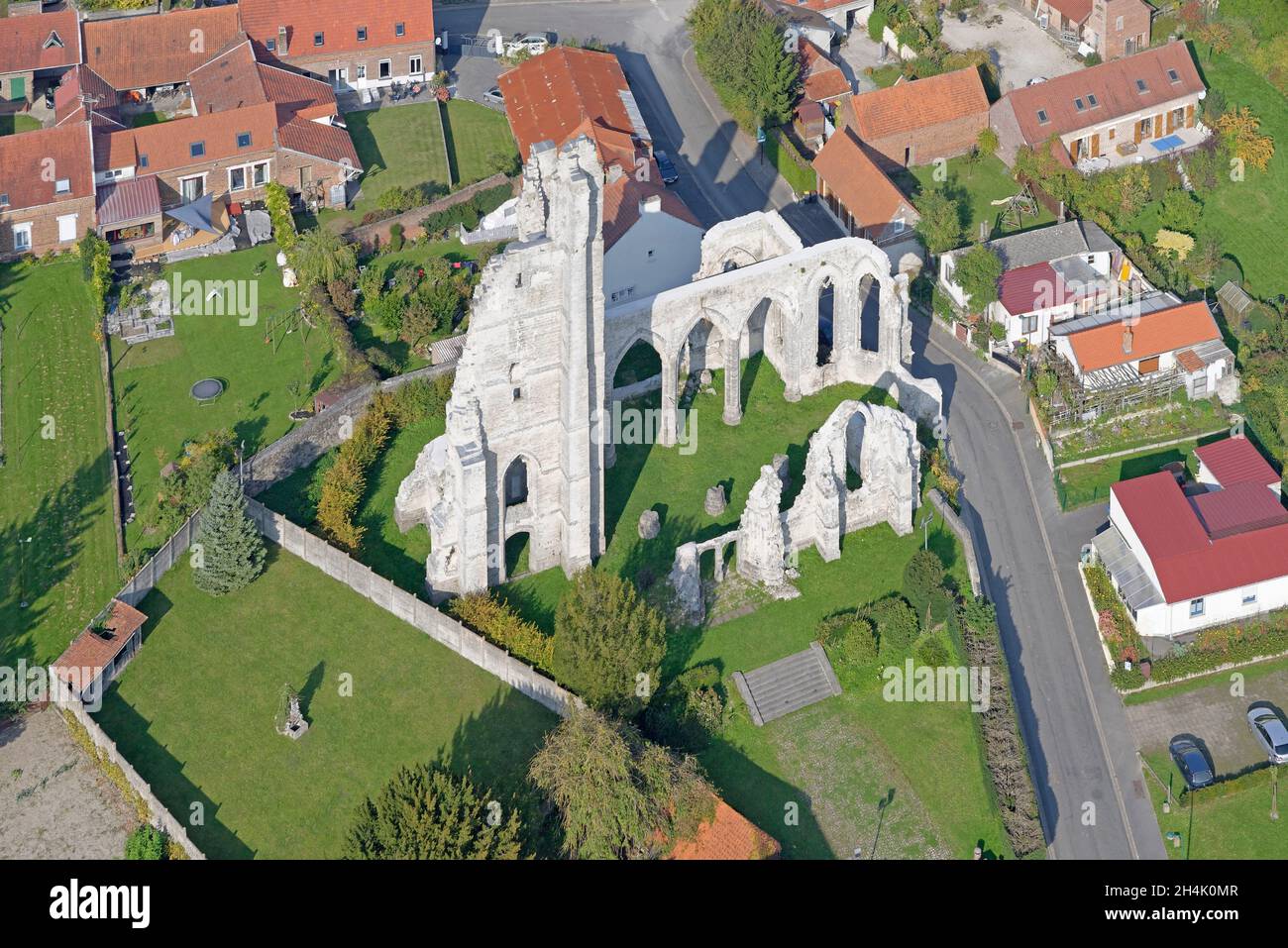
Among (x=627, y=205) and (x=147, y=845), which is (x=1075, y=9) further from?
(x=147, y=845)

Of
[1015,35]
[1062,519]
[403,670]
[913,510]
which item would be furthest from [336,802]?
[1015,35]

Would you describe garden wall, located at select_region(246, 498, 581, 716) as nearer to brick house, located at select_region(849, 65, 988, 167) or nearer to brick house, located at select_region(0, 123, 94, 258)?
brick house, located at select_region(0, 123, 94, 258)

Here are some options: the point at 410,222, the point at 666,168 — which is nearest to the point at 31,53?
the point at 410,222

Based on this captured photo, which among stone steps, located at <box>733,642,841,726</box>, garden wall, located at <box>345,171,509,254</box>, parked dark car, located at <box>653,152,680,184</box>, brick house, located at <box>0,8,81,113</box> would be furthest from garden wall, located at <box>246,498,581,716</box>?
brick house, located at <box>0,8,81,113</box>

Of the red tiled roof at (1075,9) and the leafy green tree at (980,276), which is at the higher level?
the red tiled roof at (1075,9)

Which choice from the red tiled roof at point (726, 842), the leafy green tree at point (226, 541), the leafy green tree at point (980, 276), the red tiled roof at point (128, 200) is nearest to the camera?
the red tiled roof at point (726, 842)

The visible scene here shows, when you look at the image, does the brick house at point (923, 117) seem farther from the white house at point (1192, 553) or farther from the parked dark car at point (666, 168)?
the white house at point (1192, 553)

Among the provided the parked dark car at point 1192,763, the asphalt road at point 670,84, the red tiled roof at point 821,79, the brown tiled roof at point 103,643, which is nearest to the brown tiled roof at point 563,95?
the asphalt road at point 670,84

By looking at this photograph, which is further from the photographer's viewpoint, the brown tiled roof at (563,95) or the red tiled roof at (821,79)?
the red tiled roof at (821,79)
